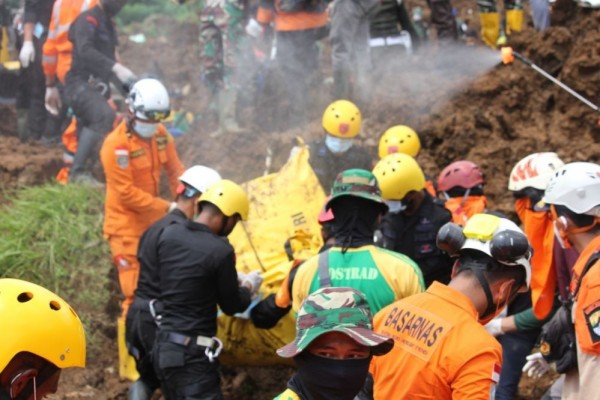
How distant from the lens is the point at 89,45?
902 cm

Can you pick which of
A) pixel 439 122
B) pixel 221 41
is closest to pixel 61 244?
pixel 221 41

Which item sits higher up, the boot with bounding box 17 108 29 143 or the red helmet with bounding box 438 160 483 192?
the red helmet with bounding box 438 160 483 192

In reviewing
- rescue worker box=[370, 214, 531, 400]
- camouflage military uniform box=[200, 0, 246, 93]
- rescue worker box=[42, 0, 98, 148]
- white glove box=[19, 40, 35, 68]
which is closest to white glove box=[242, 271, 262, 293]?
rescue worker box=[370, 214, 531, 400]

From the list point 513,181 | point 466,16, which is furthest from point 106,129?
point 466,16

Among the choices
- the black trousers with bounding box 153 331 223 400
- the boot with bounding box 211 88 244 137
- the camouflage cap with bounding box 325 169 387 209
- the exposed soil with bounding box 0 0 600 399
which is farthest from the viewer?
the boot with bounding box 211 88 244 137

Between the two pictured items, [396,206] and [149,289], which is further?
[396,206]

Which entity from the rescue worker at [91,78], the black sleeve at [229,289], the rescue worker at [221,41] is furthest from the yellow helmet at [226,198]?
the rescue worker at [221,41]

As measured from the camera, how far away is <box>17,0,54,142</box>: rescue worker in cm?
1055

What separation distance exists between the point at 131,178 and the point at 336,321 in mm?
4696

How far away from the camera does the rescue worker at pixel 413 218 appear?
5.80m

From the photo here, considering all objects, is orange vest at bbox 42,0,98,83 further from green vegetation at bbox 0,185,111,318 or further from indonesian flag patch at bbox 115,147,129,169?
indonesian flag patch at bbox 115,147,129,169

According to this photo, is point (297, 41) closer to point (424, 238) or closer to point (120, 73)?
point (120, 73)

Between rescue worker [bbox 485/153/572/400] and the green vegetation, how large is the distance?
12.5ft

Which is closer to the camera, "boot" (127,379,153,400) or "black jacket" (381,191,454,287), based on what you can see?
"black jacket" (381,191,454,287)
